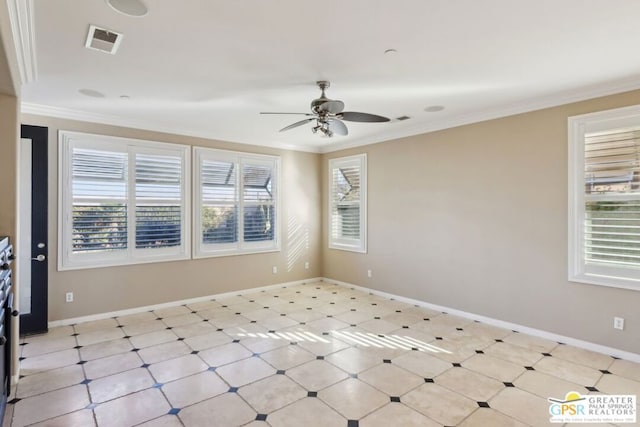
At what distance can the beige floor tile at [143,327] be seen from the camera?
409cm

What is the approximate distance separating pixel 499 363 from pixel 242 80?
376 cm

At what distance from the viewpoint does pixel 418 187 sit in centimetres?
525

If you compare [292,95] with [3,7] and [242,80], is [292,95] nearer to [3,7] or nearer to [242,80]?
[242,80]

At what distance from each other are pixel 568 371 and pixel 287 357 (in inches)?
105

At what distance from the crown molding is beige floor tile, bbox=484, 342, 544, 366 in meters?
4.74

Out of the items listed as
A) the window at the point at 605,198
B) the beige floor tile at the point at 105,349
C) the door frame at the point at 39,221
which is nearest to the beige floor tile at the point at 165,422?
the beige floor tile at the point at 105,349

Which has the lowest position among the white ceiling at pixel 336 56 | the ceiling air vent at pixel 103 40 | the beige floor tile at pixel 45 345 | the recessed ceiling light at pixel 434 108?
the beige floor tile at pixel 45 345

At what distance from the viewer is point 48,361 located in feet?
10.9

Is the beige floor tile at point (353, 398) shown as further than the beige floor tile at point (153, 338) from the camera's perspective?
No

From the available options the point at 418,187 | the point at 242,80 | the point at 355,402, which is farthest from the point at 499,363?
the point at 242,80

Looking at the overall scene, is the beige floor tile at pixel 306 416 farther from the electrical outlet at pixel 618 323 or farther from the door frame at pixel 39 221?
the door frame at pixel 39 221

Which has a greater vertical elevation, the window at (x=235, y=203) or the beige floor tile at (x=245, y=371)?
the window at (x=235, y=203)

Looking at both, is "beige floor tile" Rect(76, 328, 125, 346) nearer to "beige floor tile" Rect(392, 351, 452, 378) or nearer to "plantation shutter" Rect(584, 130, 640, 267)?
"beige floor tile" Rect(392, 351, 452, 378)

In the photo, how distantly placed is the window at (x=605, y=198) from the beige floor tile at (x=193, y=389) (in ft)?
12.7
